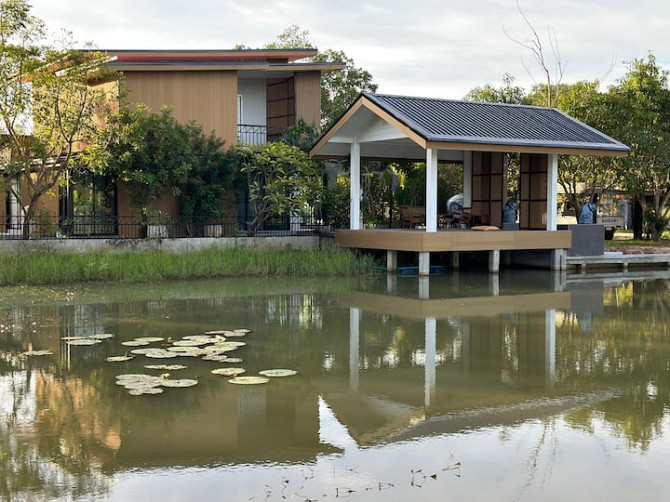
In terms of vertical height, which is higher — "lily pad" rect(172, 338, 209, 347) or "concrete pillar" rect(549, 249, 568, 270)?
"concrete pillar" rect(549, 249, 568, 270)

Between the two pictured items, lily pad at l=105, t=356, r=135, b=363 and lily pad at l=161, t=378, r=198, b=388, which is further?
lily pad at l=105, t=356, r=135, b=363

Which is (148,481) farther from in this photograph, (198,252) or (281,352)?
(198,252)

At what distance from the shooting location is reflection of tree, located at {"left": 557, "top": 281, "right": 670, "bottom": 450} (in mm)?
7129

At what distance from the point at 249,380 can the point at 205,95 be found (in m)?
15.7

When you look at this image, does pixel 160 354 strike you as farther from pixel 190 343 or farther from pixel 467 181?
pixel 467 181

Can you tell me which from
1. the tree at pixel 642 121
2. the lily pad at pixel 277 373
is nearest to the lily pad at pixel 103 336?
the lily pad at pixel 277 373

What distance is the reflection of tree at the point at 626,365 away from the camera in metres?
7.13

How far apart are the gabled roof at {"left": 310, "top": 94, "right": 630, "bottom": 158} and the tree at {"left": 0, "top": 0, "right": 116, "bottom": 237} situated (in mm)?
6007

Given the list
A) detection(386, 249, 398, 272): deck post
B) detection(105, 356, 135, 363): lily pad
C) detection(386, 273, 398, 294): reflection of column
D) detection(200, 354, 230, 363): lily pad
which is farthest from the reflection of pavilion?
detection(386, 249, 398, 272): deck post

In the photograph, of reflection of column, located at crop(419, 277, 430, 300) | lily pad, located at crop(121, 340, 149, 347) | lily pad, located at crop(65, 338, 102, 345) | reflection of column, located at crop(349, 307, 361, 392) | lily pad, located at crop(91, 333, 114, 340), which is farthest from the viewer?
reflection of column, located at crop(419, 277, 430, 300)

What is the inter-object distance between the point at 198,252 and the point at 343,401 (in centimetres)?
1274

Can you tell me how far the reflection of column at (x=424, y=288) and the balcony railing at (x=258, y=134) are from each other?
7619mm

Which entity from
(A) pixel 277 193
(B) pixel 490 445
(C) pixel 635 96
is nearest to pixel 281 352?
(B) pixel 490 445

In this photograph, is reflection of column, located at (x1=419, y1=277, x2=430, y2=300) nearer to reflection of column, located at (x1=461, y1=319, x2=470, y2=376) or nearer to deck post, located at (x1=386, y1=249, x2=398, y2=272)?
deck post, located at (x1=386, y1=249, x2=398, y2=272)
